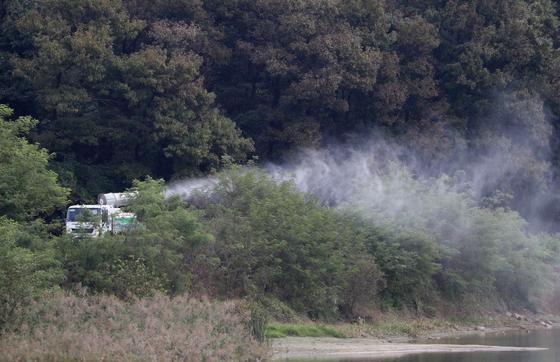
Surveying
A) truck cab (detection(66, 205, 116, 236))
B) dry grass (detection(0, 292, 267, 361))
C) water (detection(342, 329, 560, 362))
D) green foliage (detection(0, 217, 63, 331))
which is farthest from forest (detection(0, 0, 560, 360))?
water (detection(342, 329, 560, 362))

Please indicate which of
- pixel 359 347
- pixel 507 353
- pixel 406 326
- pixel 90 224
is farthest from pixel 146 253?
pixel 507 353

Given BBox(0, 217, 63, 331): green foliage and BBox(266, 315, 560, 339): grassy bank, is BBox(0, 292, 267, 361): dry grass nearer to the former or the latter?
BBox(0, 217, 63, 331): green foliage

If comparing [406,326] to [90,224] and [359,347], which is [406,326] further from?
[90,224]

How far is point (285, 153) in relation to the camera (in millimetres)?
56719

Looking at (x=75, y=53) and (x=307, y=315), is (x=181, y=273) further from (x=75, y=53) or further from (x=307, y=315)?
(x=75, y=53)

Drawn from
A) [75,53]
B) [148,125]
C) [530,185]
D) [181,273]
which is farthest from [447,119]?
[181,273]

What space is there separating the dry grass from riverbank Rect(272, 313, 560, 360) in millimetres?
2551

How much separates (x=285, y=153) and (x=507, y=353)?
2057 centimetres

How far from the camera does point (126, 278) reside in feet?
120

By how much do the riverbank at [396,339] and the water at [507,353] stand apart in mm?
936

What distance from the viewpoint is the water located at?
121ft

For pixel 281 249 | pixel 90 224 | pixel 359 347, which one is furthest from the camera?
pixel 281 249

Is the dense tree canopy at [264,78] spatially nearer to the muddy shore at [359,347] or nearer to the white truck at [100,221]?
the white truck at [100,221]

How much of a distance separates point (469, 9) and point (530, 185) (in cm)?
1142
